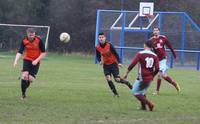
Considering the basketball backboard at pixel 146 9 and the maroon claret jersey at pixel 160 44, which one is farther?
the basketball backboard at pixel 146 9

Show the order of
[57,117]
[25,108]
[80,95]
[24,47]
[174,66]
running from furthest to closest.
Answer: [174,66] < [80,95] < [24,47] < [25,108] < [57,117]

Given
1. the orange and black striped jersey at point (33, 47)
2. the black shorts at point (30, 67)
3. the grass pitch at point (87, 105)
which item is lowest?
the grass pitch at point (87, 105)

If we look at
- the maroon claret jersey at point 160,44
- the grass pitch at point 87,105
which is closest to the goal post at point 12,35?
the grass pitch at point 87,105

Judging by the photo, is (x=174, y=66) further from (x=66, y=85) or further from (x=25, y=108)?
(x=25, y=108)

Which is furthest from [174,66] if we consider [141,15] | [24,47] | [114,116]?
[114,116]

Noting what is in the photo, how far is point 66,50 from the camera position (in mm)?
54562

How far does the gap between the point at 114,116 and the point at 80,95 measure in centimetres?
477

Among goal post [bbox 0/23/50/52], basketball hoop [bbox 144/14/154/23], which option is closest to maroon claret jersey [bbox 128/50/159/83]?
basketball hoop [bbox 144/14/154/23]

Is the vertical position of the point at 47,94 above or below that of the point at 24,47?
below

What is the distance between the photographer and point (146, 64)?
14.1 m

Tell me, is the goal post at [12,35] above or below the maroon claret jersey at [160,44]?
below

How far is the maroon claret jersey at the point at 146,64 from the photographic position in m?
14.0

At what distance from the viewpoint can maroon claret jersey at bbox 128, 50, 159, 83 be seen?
14.0 metres

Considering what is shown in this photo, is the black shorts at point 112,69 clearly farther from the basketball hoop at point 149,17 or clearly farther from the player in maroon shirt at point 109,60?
the basketball hoop at point 149,17
